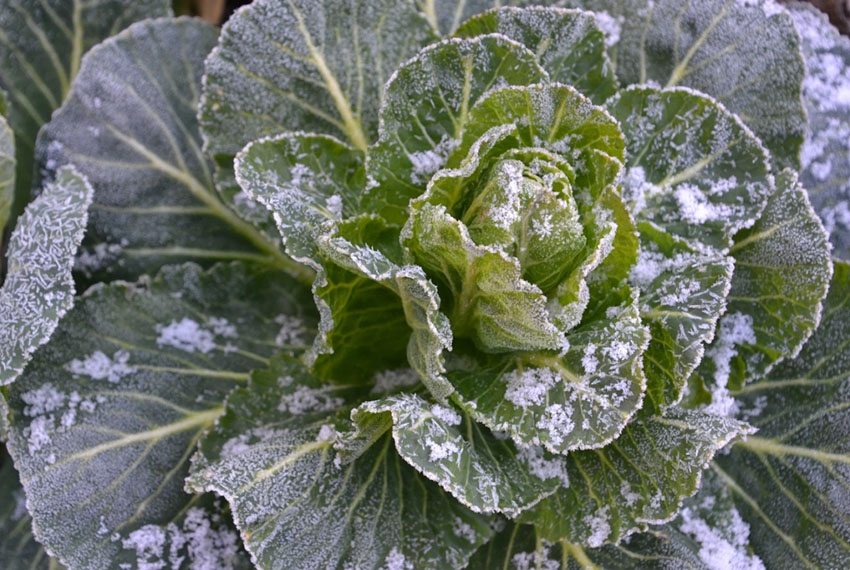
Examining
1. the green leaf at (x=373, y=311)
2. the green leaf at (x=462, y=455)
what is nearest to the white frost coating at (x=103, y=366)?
the green leaf at (x=373, y=311)

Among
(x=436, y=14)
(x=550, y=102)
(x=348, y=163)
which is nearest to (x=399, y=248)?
(x=348, y=163)

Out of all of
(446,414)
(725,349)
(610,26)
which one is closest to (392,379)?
(446,414)

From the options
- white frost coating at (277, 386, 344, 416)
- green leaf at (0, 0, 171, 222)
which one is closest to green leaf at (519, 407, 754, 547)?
white frost coating at (277, 386, 344, 416)

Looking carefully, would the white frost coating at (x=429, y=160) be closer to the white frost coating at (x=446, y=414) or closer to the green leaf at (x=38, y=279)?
the white frost coating at (x=446, y=414)

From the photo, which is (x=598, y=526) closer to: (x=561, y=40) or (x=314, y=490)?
(x=314, y=490)

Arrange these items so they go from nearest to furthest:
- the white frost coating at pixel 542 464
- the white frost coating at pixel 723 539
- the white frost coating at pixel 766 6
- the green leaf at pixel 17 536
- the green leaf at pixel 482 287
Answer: the green leaf at pixel 482 287
the white frost coating at pixel 542 464
the white frost coating at pixel 723 539
the white frost coating at pixel 766 6
the green leaf at pixel 17 536

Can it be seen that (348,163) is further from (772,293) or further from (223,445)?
(772,293)

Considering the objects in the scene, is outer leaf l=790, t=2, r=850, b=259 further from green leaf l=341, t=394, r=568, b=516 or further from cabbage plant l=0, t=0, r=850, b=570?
green leaf l=341, t=394, r=568, b=516
